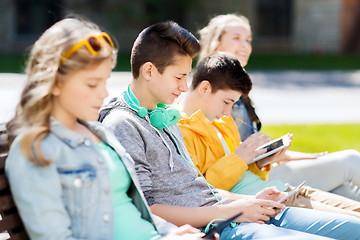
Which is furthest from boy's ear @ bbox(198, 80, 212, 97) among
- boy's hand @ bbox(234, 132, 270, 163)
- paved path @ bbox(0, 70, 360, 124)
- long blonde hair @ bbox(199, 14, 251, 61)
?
paved path @ bbox(0, 70, 360, 124)

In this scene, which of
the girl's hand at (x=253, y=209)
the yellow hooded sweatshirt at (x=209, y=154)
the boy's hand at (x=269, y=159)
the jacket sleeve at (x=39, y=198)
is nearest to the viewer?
the jacket sleeve at (x=39, y=198)

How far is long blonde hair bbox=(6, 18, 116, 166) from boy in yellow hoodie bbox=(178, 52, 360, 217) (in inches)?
44.5

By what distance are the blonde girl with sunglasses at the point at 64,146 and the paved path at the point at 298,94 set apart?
508 centimetres

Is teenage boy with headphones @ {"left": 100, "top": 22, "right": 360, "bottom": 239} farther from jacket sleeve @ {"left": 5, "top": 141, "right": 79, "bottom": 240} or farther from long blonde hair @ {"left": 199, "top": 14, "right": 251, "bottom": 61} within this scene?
long blonde hair @ {"left": 199, "top": 14, "right": 251, "bottom": 61}

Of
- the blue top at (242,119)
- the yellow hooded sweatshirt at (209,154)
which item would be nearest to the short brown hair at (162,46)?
the yellow hooded sweatshirt at (209,154)

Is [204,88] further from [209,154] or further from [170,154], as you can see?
[170,154]

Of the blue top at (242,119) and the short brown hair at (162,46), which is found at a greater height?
the short brown hair at (162,46)

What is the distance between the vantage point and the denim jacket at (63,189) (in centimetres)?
200

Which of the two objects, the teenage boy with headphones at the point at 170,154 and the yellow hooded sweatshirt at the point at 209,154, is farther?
the yellow hooded sweatshirt at the point at 209,154

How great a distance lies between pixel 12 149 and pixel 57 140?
0.51 feet

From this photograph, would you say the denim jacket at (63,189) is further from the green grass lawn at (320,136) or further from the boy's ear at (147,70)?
the green grass lawn at (320,136)

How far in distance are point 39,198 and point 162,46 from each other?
3.58 feet

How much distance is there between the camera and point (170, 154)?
107 inches

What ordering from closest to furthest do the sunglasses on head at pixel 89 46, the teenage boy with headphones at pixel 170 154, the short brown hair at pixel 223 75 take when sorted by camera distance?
the sunglasses on head at pixel 89 46
the teenage boy with headphones at pixel 170 154
the short brown hair at pixel 223 75
